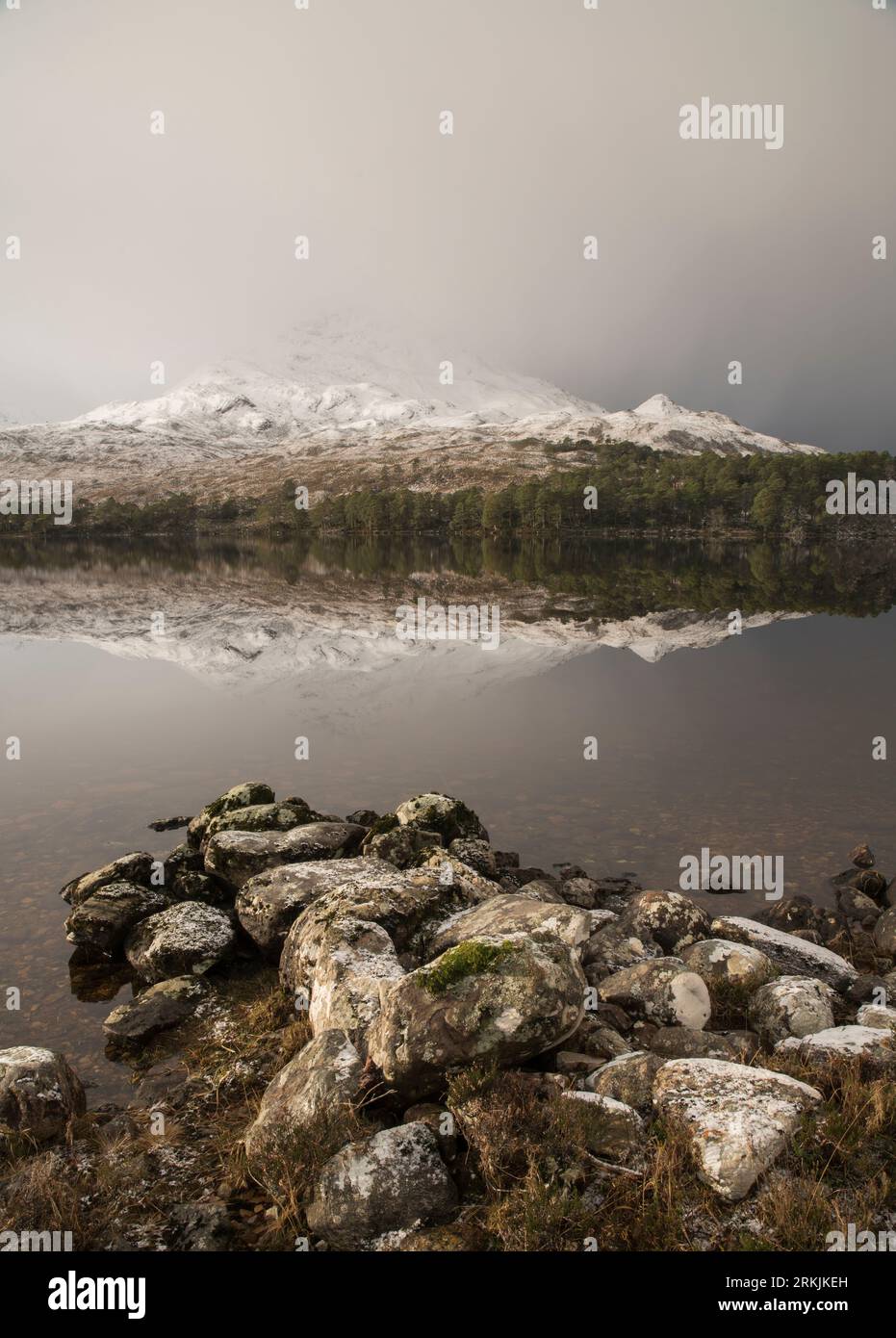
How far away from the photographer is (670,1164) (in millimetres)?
7516

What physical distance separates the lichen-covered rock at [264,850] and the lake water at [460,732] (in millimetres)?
3443

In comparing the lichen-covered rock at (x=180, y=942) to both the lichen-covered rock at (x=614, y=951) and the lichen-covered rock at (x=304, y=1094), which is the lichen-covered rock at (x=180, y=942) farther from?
the lichen-covered rock at (x=614, y=951)

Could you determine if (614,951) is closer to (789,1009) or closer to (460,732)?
(789,1009)

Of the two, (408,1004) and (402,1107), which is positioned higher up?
(408,1004)

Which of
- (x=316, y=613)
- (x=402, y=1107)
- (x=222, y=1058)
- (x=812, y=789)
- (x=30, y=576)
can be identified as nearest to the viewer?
(x=402, y=1107)

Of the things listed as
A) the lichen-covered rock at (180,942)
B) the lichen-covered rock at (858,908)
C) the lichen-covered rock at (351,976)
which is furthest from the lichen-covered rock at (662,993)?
the lichen-covered rock at (180,942)

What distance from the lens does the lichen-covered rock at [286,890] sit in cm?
1429

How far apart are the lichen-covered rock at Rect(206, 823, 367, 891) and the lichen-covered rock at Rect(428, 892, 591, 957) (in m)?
4.55

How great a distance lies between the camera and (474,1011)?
9.04 metres

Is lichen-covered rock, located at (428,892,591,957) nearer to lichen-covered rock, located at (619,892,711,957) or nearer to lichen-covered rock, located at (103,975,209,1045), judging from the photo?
lichen-covered rock, located at (619,892,711,957)

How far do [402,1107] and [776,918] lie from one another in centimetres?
1048
